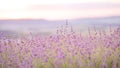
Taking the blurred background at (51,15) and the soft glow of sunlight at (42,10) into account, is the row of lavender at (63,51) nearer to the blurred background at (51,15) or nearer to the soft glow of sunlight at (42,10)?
the blurred background at (51,15)

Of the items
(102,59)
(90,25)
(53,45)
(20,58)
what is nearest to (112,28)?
(90,25)

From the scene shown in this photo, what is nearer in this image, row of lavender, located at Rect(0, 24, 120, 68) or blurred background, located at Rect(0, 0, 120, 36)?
row of lavender, located at Rect(0, 24, 120, 68)

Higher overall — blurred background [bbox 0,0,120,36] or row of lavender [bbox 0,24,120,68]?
blurred background [bbox 0,0,120,36]

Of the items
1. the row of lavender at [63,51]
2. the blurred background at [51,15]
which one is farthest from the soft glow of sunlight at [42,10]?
the row of lavender at [63,51]

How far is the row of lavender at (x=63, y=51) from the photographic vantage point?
2598 millimetres

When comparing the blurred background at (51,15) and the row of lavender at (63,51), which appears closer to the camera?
the row of lavender at (63,51)

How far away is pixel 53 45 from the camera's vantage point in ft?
9.47

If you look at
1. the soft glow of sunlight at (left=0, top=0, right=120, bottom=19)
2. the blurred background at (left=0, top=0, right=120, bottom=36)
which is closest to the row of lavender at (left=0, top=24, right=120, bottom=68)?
the blurred background at (left=0, top=0, right=120, bottom=36)

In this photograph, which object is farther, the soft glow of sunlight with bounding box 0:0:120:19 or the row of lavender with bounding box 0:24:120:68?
the soft glow of sunlight with bounding box 0:0:120:19

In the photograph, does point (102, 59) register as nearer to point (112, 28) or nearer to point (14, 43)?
point (112, 28)

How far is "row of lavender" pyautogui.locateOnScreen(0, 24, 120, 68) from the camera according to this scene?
2598 millimetres

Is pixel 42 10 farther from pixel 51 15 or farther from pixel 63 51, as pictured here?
pixel 63 51

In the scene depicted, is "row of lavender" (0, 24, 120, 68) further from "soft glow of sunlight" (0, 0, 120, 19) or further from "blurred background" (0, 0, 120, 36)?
"soft glow of sunlight" (0, 0, 120, 19)

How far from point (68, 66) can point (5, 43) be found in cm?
84
